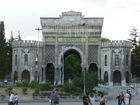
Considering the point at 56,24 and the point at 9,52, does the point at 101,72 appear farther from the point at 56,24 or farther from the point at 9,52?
the point at 9,52

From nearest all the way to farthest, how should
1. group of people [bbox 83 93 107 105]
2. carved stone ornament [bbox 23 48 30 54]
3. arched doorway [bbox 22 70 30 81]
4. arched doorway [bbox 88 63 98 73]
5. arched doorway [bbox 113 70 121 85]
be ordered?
group of people [bbox 83 93 107 105] < arched doorway [bbox 113 70 121 85] < carved stone ornament [bbox 23 48 30 54] < arched doorway [bbox 22 70 30 81] < arched doorway [bbox 88 63 98 73]

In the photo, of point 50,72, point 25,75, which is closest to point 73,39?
point 50,72

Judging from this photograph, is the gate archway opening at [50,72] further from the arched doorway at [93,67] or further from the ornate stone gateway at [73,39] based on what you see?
the arched doorway at [93,67]

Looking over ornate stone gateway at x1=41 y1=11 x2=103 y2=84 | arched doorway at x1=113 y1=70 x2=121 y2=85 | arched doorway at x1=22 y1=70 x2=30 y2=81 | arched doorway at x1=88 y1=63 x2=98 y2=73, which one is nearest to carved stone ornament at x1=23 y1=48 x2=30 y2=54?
ornate stone gateway at x1=41 y1=11 x2=103 y2=84

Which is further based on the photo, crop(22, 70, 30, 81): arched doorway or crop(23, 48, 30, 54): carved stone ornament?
crop(22, 70, 30, 81): arched doorway

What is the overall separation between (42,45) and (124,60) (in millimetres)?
13923

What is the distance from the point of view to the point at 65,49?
80.4 m

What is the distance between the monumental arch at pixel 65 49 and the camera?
79.3 meters

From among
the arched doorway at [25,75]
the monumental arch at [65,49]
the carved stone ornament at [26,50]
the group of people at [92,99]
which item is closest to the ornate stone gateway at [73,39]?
the monumental arch at [65,49]

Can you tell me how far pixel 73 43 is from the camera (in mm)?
80250

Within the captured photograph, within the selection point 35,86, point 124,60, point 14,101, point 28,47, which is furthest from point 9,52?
point 14,101

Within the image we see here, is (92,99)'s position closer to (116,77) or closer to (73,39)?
(73,39)

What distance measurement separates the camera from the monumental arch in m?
79.3

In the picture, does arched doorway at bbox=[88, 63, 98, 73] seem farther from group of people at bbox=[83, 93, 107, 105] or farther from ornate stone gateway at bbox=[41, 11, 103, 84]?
group of people at bbox=[83, 93, 107, 105]
